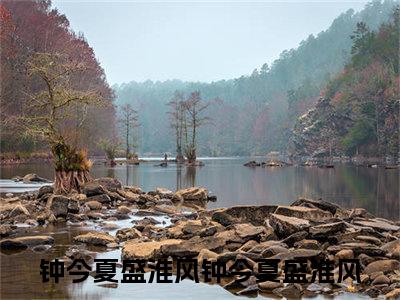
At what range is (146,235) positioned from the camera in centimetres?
1786

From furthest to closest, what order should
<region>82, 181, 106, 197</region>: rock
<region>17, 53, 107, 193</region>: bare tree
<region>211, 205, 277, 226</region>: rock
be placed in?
<region>17, 53, 107, 193</region>: bare tree
<region>82, 181, 106, 197</region>: rock
<region>211, 205, 277, 226</region>: rock

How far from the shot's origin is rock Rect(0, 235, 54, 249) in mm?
15934

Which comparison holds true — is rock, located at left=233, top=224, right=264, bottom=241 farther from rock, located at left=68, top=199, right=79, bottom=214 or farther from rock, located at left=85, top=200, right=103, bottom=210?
rock, located at left=85, top=200, right=103, bottom=210

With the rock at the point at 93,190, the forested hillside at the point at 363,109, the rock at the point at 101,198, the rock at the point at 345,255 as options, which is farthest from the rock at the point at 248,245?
the forested hillside at the point at 363,109

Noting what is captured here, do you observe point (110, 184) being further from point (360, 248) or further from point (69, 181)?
point (360, 248)

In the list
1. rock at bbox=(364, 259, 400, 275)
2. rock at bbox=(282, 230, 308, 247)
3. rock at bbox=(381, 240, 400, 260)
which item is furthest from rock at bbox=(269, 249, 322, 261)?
rock at bbox=(381, 240, 400, 260)

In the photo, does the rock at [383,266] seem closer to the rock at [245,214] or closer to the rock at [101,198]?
the rock at [245,214]

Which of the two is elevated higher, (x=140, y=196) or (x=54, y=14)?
(x=54, y=14)

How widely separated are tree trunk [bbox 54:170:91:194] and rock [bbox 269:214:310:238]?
14609mm

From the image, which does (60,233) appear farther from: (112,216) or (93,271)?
(93,271)

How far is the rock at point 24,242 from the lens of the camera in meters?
15.9

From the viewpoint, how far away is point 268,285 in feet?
38.1

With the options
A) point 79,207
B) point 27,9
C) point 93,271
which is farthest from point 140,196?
point 27,9

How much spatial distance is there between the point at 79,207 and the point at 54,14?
245ft
